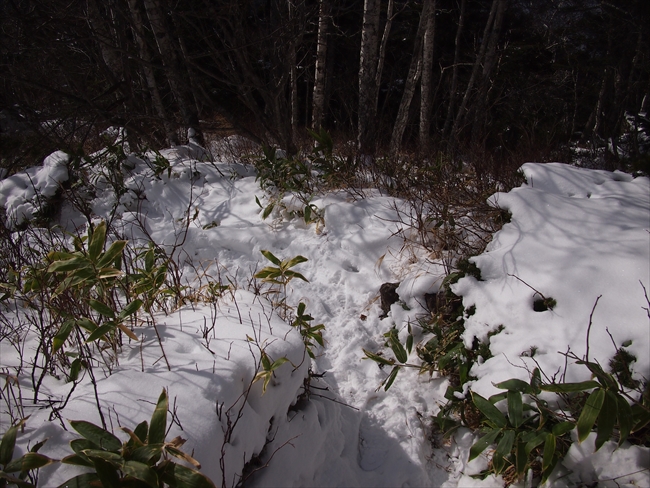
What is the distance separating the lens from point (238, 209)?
4.52m

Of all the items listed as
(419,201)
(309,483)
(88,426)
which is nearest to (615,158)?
(419,201)

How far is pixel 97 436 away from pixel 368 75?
5199 mm

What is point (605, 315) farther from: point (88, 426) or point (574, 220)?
point (88, 426)

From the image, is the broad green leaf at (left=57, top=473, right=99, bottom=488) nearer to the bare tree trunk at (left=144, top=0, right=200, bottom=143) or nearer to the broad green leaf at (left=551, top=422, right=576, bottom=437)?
the broad green leaf at (left=551, top=422, right=576, bottom=437)

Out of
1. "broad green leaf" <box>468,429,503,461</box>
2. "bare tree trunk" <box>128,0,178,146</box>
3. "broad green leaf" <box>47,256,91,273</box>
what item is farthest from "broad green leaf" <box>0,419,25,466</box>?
"bare tree trunk" <box>128,0,178,146</box>

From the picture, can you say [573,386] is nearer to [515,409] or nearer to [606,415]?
[606,415]

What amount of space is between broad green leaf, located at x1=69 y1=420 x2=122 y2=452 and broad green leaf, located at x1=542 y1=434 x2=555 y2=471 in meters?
1.55

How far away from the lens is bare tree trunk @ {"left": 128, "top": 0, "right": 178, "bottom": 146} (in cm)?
506

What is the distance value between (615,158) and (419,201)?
3270 mm

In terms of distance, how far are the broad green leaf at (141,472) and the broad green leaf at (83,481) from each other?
0.31 ft

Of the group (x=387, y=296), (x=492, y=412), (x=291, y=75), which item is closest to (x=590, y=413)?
(x=492, y=412)

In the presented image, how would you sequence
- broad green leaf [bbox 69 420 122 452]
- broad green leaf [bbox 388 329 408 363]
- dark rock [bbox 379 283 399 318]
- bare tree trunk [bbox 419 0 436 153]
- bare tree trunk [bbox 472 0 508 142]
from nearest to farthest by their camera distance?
broad green leaf [bbox 69 420 122 452], broad green leaf [bbox 388 329 408 363], dark rock [bbox 379 283 399 318], bare tree trunk [bbox 419 0 436 153], bare tree trunk [bbox 472 0 508 142]

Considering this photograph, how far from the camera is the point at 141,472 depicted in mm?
960

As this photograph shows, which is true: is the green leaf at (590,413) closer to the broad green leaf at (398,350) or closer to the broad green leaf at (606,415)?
the broad green leaf at (606,415)
